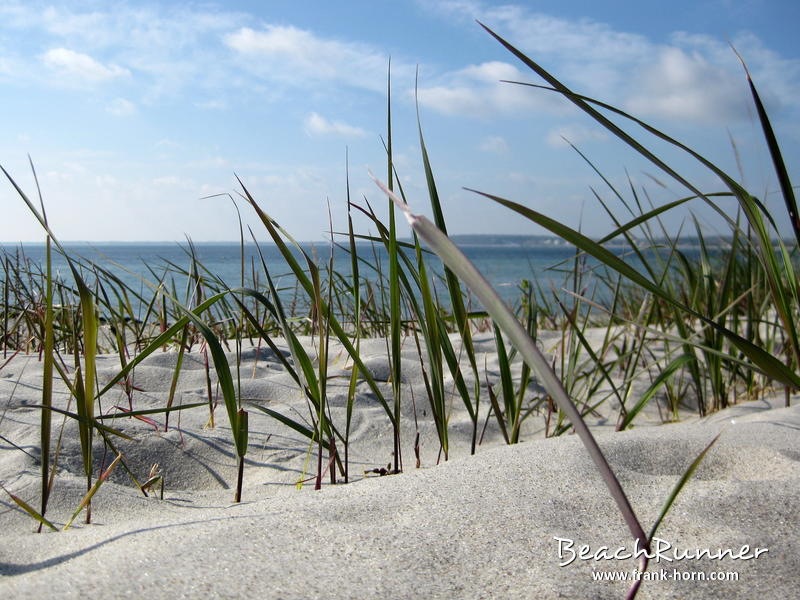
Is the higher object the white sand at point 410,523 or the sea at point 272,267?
the sea at point 272,267

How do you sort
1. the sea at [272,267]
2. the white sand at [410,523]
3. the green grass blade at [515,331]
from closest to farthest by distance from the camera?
the green grass blade at [515,331] < the white sand at [410,523] < the sea at [272,267]

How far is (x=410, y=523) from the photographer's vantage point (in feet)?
2.67

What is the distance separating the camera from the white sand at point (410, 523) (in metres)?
0.67

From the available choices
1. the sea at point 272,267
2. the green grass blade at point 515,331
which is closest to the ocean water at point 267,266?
the sea at point 272,267

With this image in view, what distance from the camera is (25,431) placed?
54.1 inches

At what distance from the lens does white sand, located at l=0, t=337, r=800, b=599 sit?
67 centimetres

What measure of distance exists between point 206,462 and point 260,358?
1.01 meters

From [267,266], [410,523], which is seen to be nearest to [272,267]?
[267,266]

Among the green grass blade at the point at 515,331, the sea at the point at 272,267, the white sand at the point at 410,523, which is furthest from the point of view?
the sea at the point at 272,267

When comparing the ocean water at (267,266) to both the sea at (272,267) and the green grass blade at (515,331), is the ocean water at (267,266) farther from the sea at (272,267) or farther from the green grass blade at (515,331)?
the green grass blade at (515,331)

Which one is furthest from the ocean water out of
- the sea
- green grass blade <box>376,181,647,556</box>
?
green grass blade <box>376,181,647,556</box>

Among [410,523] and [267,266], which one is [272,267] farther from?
[410,523]

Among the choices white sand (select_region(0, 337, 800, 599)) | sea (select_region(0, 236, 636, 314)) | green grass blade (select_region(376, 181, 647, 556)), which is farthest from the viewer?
sea (select_region(0, 236, 636, 314))

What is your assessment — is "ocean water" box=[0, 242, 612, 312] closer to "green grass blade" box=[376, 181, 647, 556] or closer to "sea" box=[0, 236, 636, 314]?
"sea" box=[0, 236, 636, 314]
